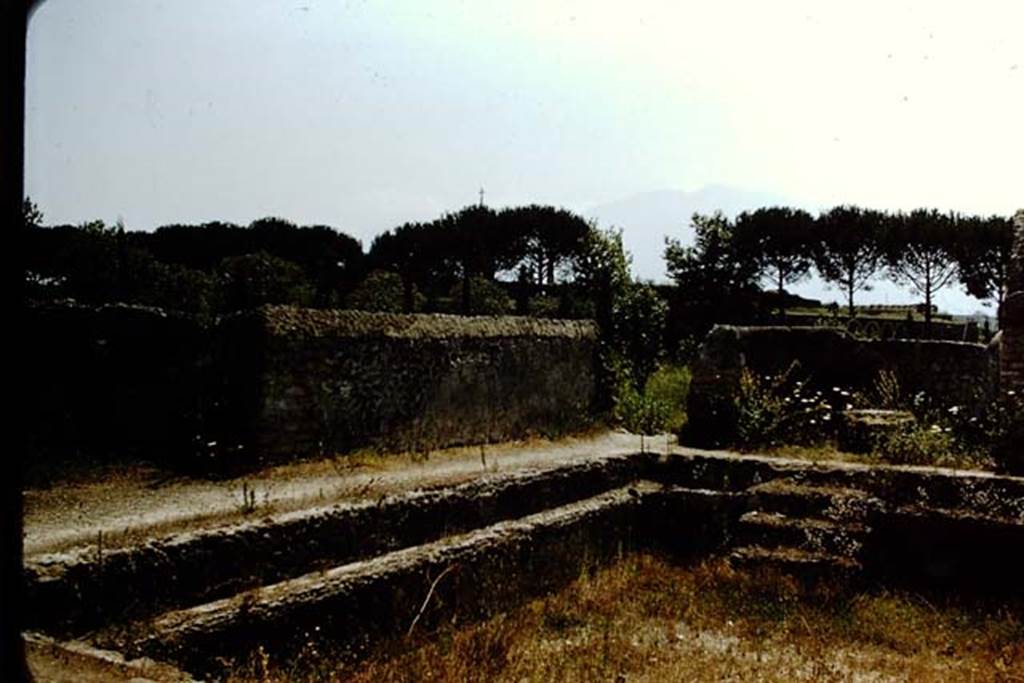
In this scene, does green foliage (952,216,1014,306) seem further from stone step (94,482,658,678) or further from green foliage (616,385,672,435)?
stone step (94,482,658,678)

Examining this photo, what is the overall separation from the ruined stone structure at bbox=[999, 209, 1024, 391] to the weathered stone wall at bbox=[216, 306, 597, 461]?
6.10 meters

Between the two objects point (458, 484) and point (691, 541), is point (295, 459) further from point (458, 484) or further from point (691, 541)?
point (691, 541)

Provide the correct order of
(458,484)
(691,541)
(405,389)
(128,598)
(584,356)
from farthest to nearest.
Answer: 1. (584,356)
2. (405,389)
3. (691,541)
4. (458,484)
5. (128,598)

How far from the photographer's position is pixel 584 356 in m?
14.9

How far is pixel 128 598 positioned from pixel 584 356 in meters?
10.3

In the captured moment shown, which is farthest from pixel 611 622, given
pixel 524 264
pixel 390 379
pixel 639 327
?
pixel 524 264

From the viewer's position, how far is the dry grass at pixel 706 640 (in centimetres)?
610

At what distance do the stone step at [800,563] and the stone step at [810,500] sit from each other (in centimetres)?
61

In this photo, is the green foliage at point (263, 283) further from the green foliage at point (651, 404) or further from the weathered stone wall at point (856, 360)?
the weathered stone wall at point (856, 360)

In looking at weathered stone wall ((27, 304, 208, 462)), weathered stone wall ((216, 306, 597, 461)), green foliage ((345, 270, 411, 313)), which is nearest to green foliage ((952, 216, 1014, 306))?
green foliage ((345, 270, 411, 313))

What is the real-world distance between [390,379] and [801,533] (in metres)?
5.13

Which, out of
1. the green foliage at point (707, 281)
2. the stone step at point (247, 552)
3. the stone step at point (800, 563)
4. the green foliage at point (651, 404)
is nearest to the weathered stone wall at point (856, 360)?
the green foliage at point (651, 404)

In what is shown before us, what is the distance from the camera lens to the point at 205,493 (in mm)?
7715

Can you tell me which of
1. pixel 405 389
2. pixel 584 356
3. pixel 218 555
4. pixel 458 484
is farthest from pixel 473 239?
pixel 218 555
